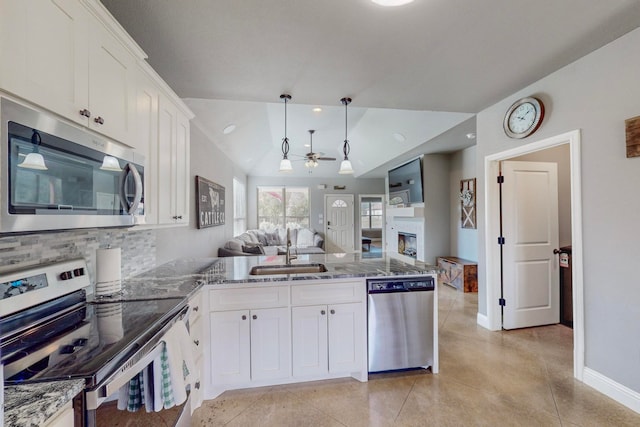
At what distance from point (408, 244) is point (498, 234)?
3219 mm

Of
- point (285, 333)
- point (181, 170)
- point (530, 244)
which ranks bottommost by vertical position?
point (285, 333)

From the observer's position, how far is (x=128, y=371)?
1019mm

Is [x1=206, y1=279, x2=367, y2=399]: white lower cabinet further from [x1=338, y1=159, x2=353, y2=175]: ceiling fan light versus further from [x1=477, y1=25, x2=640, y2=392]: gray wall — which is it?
[x1=477, y1=25, x2=640, y2=392]: gray wall

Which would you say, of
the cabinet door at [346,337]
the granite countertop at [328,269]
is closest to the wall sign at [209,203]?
the granite countertop at [328,269]

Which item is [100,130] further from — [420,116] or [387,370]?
[420,116]

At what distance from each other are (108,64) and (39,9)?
38 centimetres

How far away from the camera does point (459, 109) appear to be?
3.14 m

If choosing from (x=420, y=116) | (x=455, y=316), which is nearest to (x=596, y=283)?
(x=455, y=316)

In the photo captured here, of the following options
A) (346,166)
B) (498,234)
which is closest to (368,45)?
(346,166)

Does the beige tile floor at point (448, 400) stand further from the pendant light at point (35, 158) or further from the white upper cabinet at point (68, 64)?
the white upper cabinet at point (68, 64)

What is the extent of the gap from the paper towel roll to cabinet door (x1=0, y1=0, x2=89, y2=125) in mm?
803

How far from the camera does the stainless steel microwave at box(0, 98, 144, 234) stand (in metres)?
0.86

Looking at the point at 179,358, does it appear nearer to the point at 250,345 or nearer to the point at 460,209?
the point at 250,345

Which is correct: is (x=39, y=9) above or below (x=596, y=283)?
above
